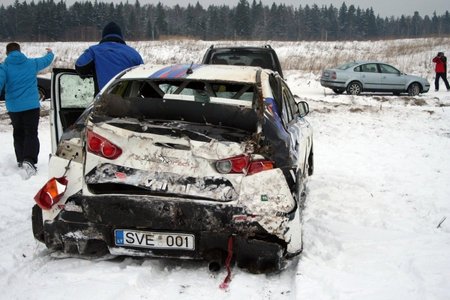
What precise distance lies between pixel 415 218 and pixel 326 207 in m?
1.00

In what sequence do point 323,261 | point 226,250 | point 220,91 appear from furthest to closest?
point 220,91
point 323,261
point 226,250

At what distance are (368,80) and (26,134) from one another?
52.7 feet

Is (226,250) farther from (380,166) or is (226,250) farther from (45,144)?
(45,144)

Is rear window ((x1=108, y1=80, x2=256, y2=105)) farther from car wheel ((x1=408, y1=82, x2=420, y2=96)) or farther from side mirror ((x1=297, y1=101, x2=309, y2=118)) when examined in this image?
car wheel ((x1=408, y1=82, x2=420, y2=96))

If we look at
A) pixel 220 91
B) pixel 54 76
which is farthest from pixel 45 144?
pixel 220 91

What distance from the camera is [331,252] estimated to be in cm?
412

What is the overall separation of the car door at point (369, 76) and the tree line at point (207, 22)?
191 ft

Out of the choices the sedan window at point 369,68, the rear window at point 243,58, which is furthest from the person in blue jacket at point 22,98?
the sedan window at point 369,68

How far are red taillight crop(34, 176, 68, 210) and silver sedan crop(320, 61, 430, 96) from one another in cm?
1754

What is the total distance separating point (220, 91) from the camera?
14.6 ft

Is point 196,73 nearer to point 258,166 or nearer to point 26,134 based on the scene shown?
point 258,166

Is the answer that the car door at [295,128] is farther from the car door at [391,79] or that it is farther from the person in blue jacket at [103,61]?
the car door at [391,79]

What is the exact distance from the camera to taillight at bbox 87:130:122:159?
3.41 meters

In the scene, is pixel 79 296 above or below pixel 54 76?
below
